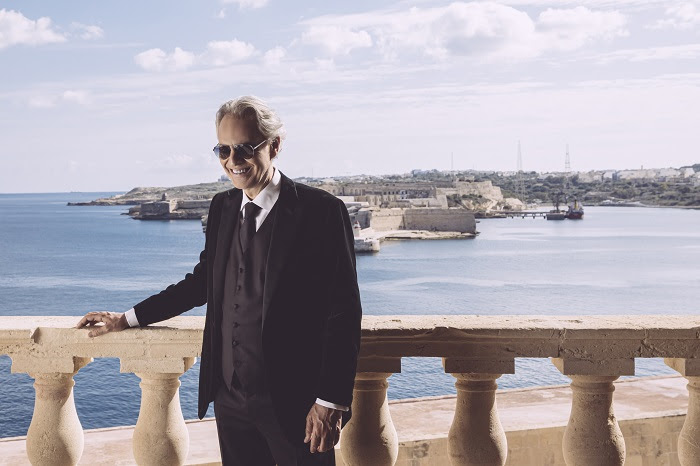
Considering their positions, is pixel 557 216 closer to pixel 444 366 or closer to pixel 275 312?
pixel 444 366

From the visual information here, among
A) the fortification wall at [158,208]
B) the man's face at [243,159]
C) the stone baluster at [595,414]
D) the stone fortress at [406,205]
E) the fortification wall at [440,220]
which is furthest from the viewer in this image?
the fortification wall at [158,208]

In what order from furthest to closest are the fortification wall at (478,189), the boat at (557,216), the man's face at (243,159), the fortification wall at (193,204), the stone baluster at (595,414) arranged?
the fortification wall at (478,189) → the fortification wall at (193,204) → the boat at (557,216) → the stone baluster at (595,414) → the man's face at (243,159)

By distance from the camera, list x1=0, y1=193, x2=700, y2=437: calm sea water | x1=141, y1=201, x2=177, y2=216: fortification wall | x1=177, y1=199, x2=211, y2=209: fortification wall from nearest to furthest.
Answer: x1=0, y1=193, x2=700, y2=437: calm sea water < x1=177, y1=199, x2=211, y2=209: fortification wall < x1=141, y1=201, x2=177, y2=216: fortification wall

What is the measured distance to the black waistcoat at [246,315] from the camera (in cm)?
168

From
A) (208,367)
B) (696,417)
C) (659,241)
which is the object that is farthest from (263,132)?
(659,241)

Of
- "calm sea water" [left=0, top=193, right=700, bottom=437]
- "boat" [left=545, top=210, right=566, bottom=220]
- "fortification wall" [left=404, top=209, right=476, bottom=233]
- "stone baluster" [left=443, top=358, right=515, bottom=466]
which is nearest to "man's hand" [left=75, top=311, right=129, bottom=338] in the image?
"stone baluster" [left=443, top=358, right=515, bottom=466]

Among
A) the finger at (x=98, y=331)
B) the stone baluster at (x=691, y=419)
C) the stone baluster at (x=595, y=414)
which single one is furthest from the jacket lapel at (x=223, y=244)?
the stone baluster at (x=691, y=419)

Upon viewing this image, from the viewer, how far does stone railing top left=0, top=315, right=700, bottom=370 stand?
6.01 ft

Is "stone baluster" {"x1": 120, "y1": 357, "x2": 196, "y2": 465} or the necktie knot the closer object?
the necktie knot

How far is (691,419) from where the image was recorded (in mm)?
1862

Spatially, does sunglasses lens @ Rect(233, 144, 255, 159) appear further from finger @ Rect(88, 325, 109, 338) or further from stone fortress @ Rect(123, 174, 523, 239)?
stone fortress @ Rect(123, 174, 523, 239)

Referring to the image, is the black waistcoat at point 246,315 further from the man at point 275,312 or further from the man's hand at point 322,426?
the man's hand at point 322,426

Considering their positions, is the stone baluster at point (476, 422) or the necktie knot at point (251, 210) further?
the stone baluster at point (476, 422)

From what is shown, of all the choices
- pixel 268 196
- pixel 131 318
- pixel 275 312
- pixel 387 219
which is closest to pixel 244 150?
pixel 268 196
